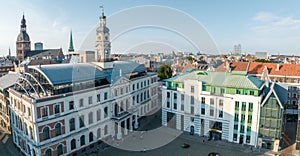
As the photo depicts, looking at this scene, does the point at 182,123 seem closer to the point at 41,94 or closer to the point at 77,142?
the point at 77,142

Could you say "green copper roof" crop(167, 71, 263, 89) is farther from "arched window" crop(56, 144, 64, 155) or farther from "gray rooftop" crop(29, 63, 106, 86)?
"arched window" crop(56, 144, 64, 155)

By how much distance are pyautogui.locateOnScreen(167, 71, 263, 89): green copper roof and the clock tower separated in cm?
1627

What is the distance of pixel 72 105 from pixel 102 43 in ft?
53.8

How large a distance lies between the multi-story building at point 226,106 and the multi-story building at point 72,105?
1059cm

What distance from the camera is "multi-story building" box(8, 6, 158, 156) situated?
3047cm

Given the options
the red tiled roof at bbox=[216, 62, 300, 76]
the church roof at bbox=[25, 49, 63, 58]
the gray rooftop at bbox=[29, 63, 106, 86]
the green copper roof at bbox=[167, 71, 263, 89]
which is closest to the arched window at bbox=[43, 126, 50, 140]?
the gray rooftop at bbox=[29, 63, 106, 86]

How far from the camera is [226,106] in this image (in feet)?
130

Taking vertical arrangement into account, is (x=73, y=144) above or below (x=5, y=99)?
below

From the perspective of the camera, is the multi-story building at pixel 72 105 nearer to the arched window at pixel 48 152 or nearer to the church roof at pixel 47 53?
the arched window at pixel 48 152

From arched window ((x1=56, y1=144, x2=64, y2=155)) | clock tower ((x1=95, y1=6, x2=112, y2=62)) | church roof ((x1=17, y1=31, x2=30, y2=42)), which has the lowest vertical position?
arched window ((x1=56, y1=144, x2=64, y2=155))

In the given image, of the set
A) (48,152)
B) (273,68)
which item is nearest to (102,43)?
(48,152)

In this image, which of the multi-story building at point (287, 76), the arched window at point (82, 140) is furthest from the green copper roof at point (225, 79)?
the arched window at point (82, 140)

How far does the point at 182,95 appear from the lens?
43969mm

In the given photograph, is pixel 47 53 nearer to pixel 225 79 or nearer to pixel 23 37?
pixel 23 37
